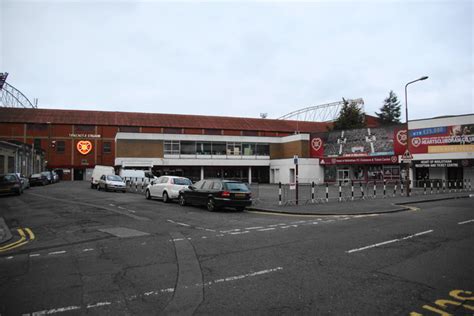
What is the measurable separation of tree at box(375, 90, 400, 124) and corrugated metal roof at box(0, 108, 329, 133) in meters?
16.2

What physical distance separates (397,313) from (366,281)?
1264mm

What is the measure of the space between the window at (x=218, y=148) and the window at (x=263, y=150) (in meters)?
5.98

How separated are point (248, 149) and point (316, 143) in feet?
36.2

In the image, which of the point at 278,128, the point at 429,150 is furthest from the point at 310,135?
the point at 278,128

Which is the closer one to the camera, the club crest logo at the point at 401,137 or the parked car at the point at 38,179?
the parked car at the point at 38,179

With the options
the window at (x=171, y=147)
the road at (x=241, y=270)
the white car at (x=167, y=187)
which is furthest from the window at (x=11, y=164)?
the road at (x=241, y=270)

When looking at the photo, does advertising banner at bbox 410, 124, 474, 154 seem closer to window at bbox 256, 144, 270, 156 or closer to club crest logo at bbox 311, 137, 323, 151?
club crest logo at bbox 311, 137, 323, 151

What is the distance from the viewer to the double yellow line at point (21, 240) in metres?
8.72

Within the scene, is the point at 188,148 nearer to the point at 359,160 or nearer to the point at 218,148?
the point at 218,148

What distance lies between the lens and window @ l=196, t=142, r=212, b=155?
54531mm

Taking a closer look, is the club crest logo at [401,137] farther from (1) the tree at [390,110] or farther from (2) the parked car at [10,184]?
(1) the tree at [390,110]

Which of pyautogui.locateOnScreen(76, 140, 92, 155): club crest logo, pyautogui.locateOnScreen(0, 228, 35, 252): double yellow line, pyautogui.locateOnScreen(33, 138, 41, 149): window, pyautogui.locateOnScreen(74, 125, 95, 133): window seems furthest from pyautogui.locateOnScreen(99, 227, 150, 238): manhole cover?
pyautogui.locateOnScreen(33, 138, 41, 149): window

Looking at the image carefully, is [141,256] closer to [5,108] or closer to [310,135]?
[310,135]

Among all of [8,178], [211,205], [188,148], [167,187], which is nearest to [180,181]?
[167,187]
